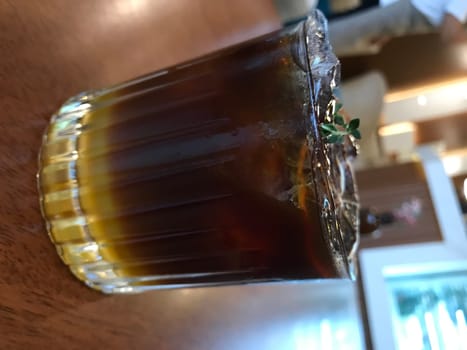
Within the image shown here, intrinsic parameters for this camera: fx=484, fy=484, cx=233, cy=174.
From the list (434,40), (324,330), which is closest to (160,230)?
(324,330)

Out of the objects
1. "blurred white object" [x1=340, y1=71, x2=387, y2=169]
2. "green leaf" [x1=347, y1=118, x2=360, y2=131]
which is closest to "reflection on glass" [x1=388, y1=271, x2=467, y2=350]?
"blurred white object" [x1=340, y1=71, x2=387, y2=169]

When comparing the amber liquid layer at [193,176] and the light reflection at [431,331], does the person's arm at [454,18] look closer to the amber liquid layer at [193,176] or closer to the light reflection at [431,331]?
the light reflection at [431,331]

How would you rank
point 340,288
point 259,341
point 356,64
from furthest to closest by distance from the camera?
point 356,64
point 340,288
point 259,341

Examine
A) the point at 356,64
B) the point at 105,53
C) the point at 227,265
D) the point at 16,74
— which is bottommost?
the point at 227,265

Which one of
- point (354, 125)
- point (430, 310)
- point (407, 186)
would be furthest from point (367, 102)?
point (354, 125)

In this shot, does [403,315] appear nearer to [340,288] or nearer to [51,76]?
[340,288]

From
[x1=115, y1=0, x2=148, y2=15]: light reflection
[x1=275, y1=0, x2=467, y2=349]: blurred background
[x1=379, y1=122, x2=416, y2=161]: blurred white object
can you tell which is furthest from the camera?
[x1=379, y1=122, x2=416, y2=161]: blurred white object

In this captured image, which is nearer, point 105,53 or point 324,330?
point 105,53

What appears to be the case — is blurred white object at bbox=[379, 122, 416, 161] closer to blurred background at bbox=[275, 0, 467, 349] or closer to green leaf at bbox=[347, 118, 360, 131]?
blurred background at bbox=[275, 0, 467, 349]
